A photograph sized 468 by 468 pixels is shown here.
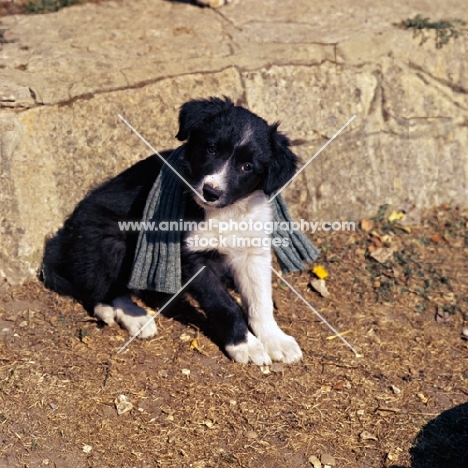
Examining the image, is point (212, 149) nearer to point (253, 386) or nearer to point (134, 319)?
point (134, 319)

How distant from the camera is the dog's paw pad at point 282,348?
4566 mm

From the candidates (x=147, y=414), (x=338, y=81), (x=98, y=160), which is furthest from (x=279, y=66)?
(x=147, y=414)

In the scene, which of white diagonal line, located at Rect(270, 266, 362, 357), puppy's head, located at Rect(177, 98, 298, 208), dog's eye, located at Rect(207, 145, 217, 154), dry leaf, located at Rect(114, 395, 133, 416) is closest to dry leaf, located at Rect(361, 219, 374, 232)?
white diagonal line, located at Rect(270, 266, 362, 357)

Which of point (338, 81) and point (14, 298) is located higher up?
point (14, 298)

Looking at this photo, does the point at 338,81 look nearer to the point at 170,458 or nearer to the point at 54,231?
the point at 54,231

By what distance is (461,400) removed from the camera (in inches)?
172

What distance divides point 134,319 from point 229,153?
3.98 feet

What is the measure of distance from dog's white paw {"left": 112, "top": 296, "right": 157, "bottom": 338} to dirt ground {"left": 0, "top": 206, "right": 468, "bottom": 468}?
0.22 ft

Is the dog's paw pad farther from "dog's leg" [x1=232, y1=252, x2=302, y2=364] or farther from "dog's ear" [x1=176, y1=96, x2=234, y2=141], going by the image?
"dog's ear" [x1=176, y1=96, x2=234, y2=141]

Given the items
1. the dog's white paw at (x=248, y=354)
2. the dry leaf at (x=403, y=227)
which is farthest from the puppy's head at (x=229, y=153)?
the dry leaf at (x=403, y=227)

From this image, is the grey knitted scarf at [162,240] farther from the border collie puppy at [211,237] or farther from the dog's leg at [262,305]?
the dog's leg at [262,305]

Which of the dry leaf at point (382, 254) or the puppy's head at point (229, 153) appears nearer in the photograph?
the puppy's head at point (229, 153)

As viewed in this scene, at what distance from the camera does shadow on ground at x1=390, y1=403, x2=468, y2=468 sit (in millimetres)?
3869

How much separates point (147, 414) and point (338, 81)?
3.12 m
